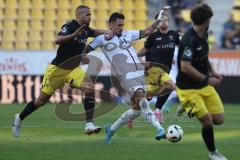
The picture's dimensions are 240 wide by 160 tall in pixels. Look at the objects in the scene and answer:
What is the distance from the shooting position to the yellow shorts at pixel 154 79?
16.6 metres

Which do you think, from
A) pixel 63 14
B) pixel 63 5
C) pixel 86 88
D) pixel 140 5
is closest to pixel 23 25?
pixel 63 14

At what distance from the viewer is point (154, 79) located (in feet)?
55.1

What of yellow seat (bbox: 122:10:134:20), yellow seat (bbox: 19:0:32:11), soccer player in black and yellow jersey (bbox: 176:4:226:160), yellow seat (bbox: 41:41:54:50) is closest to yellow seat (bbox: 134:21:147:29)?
yellow seat (bbox: 122:10:134:20)

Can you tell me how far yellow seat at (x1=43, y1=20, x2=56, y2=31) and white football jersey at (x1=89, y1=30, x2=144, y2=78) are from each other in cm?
1400

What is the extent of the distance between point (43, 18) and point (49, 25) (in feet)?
1.32

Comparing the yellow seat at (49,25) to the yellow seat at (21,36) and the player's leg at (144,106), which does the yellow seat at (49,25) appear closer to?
the yellow seat at (21,36)

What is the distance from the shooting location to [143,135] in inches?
554

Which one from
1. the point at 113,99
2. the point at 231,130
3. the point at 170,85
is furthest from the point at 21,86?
the point at 231,130

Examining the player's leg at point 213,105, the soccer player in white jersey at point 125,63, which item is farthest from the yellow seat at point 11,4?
the player's leg at point 213,105

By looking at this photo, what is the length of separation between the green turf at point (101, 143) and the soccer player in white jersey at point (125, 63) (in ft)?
1.57

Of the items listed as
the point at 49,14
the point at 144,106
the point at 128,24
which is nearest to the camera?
the point at 144,106

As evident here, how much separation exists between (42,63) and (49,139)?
11262 millimetres

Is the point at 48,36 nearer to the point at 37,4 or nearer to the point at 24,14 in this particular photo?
the point at 24,14

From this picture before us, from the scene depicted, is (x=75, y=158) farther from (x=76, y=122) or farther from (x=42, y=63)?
A: (x=42, y=63)
